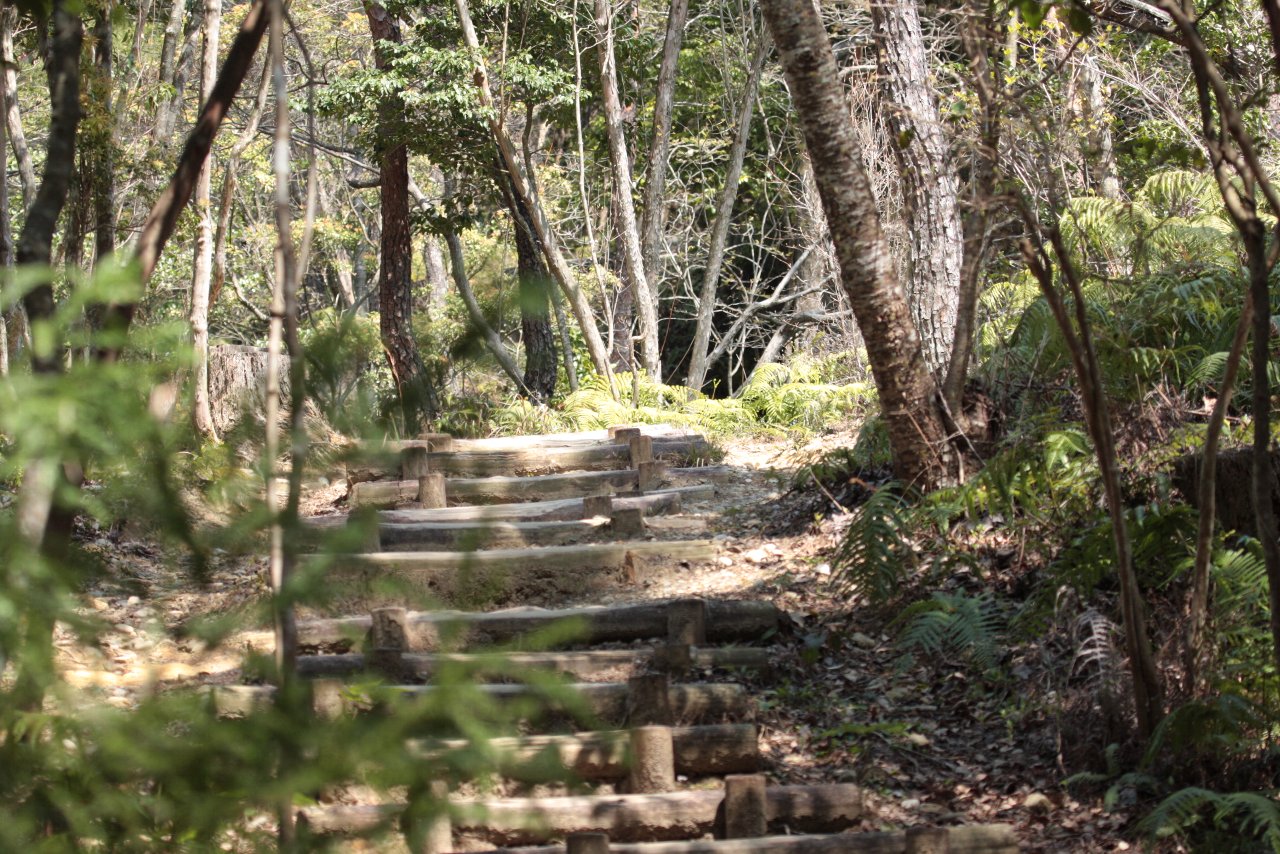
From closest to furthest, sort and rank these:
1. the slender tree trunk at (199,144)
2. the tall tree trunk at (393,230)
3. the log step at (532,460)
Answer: the slender tree trunk at (199,144) → the log step at (532,460) → the tall tree trunk at (393,230)

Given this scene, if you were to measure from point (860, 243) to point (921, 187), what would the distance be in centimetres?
130

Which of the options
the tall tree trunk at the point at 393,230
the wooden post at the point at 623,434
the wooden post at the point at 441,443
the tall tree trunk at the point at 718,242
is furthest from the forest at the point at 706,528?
the tall tree trunk at the point at 718,242

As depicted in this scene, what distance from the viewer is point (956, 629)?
16.5ft

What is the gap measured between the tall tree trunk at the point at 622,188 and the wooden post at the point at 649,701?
1025 centimetres

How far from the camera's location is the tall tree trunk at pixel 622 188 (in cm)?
1405

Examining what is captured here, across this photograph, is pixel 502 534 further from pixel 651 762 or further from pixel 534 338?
pixel 534 338

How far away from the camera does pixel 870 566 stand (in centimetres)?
547

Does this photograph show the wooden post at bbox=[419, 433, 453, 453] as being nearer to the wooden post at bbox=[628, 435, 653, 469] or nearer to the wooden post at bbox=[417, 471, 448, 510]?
the wooden post at bbox=[417, 471, 448, 510]

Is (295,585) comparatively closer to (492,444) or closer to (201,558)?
(201,558)

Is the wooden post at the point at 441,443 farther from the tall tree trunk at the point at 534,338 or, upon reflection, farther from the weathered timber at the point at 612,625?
the weathered timber at the point at 612,625

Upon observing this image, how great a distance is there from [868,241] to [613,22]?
10.3m

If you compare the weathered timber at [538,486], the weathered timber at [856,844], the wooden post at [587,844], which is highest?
the weathered timber at [538,486]

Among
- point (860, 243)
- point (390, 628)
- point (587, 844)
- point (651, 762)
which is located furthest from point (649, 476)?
point (587, 844)

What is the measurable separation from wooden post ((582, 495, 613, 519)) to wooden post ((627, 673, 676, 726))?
2.41m
